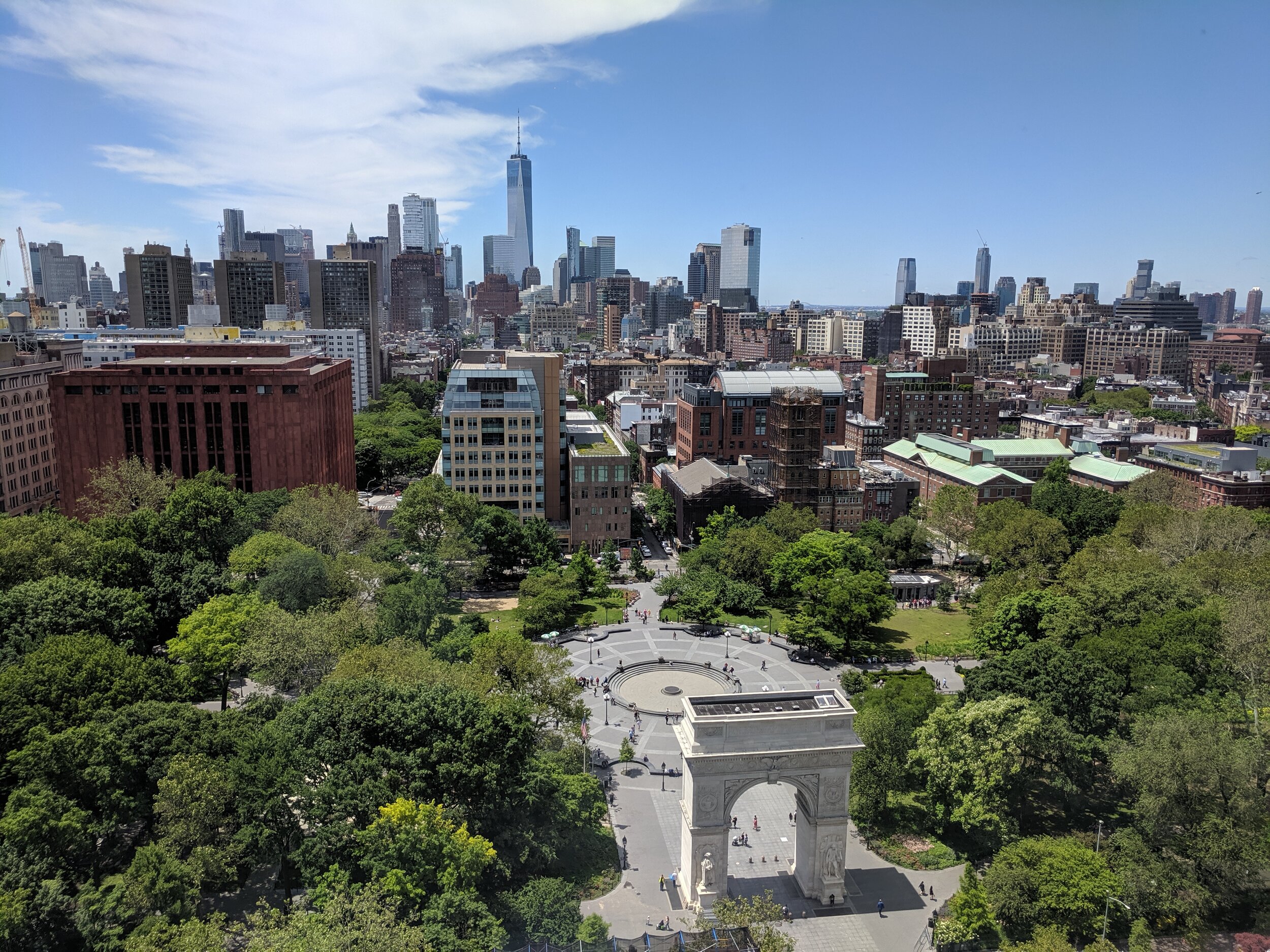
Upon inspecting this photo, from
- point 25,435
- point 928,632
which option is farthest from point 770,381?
point 25,435

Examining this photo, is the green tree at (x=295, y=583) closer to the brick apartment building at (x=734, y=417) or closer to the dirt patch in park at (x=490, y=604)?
the dirt patch in park at (x=490, y=604)

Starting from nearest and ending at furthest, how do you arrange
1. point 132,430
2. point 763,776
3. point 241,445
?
1. point 763,776
2. point 132,430
3. point 241,445

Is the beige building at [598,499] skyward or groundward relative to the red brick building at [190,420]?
groundward

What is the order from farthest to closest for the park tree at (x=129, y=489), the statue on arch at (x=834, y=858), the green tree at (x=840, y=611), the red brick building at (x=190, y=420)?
the red brick building at (x=190, y=420) → the park tree at (x=129, y=489) → the green tree at (x=840, y=611) → the statue on arch at (x=834, y=858)

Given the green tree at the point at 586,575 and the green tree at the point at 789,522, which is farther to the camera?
the green tree at the point at 789,522

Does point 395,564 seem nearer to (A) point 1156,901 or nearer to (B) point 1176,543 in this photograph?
(A) point 1156,901

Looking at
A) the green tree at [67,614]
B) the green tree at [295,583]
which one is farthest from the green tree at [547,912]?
the green tree at [295,583]

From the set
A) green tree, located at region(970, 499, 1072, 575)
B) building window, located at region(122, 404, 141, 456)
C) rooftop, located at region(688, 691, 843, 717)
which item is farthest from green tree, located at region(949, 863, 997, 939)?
building window, located at region(122, 404, 141, 456)

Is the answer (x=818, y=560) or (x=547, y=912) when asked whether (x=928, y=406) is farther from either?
(x=547, y=912)
